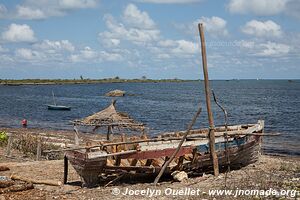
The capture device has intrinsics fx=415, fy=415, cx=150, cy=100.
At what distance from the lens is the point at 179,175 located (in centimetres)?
1664

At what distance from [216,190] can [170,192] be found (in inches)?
63.3

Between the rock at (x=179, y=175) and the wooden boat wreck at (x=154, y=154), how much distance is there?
28cm

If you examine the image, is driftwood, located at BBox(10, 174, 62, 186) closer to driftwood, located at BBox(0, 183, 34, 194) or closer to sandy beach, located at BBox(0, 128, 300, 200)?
sandy beach, located at BBox(0, 128, 300, 200)

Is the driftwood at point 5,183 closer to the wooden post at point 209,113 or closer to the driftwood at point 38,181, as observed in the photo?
the driftwood at point 38,181

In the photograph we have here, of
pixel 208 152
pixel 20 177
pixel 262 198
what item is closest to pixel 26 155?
pixel 20 177

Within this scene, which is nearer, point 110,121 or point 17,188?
point 17,188

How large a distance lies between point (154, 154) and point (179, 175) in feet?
4.34

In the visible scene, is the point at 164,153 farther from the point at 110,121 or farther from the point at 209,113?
the point at 110,121

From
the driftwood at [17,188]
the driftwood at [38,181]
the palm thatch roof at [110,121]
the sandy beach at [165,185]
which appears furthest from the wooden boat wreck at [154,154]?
the driftwood at [17,188]

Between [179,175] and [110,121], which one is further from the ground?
[110,121]

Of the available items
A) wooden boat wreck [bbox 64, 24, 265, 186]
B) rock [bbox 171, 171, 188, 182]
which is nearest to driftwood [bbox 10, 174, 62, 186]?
wooden boat wreck [bbox 64, 24, 265, 186]

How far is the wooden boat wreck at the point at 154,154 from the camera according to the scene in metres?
15.6

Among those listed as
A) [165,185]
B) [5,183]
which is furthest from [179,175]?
[5,183]

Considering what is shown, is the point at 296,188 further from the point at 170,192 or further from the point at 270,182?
the point at 170,192
